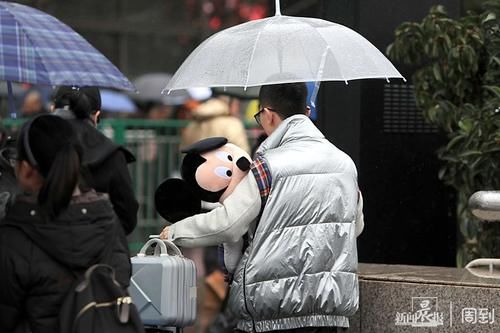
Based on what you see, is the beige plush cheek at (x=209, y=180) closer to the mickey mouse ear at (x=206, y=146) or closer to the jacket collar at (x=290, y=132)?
the mickey mouse ear at (x=206, y=146)

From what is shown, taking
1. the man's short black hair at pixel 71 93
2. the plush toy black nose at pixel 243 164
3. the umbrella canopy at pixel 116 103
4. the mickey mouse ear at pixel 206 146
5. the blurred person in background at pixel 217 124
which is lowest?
the umbrella canopy at pixel 116 103

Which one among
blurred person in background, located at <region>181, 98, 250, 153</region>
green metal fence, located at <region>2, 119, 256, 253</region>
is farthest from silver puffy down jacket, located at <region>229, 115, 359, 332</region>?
green metal fence, located at <region>2, 119, 256, 253</region>

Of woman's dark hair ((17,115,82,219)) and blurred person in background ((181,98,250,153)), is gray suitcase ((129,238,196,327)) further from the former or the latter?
blurred person in background ((181,98,250,153))

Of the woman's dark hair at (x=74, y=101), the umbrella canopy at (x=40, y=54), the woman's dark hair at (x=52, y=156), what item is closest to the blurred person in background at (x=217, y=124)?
the umbrella canopy at (x=40, y=54)

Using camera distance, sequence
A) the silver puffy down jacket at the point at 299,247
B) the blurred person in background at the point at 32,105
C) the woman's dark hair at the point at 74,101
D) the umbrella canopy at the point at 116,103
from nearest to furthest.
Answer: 1. the silver puffy down jacket at the point at 299,247
2. the woman's dark hair at the point at 74,101
3. the blurred person in background at the point at 32,105
4. the umbrella canopy at the point at 116,103

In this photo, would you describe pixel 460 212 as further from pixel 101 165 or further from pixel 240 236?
pixel 101 165

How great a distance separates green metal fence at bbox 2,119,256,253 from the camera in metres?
12.4

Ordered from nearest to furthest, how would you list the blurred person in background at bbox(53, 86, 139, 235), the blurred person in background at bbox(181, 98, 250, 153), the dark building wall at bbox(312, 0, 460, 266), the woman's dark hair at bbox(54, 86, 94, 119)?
1. the blurred person in background at bbox(53, 86, 139, 235)
2. the woman's dark hair at bbox(54, 86, 94, 119)
3. the dark building wall at bbox(312, 0, 460, 266)
4. the blurred person in background at bbox(181, 98, 250, 153)

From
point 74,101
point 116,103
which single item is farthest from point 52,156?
point 116,103

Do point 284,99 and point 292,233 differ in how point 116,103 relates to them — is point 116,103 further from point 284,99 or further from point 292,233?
point 292,233

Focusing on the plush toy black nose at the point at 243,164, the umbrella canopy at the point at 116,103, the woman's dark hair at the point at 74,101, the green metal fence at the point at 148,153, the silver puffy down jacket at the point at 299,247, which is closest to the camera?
the silver puffy down jacket at the point at 299,247

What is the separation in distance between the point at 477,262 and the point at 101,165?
2182 millimetres

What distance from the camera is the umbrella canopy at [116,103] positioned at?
18594 millimetres

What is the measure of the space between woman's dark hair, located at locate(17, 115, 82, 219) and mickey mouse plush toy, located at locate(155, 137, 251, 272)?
1.33 m
